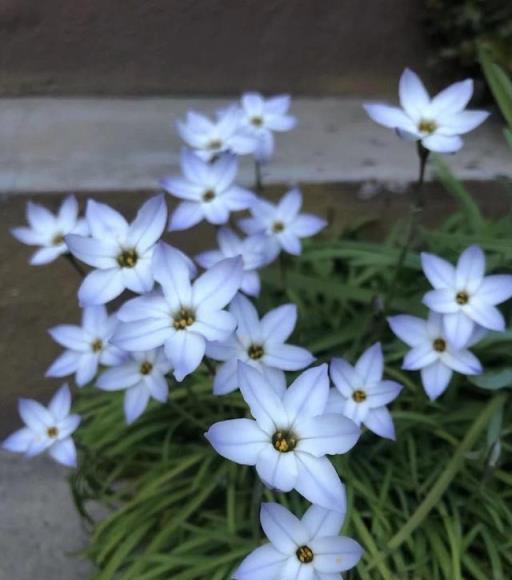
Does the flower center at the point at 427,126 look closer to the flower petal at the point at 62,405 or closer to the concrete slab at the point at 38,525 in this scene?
the flower petal at the point at 62,405

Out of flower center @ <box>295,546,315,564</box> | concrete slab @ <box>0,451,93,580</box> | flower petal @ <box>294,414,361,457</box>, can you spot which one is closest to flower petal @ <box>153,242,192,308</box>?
flower petal @ <box>294,414,361,457</box>

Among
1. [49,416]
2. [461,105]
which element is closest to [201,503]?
[49,416]

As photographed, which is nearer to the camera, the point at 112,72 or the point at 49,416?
the point at 49,416

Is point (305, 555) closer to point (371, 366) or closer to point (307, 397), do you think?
point (307, 397)

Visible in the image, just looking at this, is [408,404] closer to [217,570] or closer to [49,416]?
[217,570]

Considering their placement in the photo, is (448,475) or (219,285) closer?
(219,285)

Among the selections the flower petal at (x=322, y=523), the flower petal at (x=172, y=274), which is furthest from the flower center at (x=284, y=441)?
the flower petal at (x=172, y=274)

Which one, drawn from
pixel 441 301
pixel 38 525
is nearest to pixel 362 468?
pixel 441 301

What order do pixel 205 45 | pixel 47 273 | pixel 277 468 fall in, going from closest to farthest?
pixel 277 468 < pixel 47 273 < pixel 205 45
